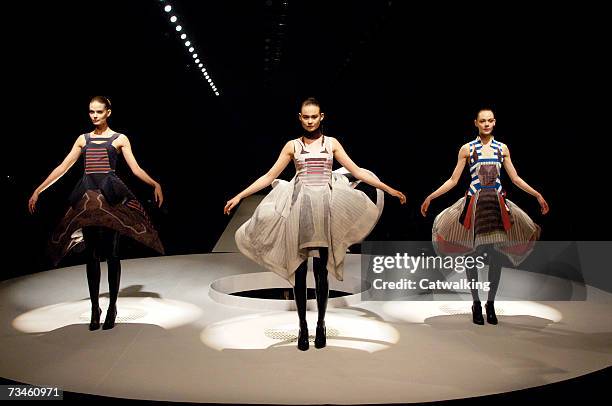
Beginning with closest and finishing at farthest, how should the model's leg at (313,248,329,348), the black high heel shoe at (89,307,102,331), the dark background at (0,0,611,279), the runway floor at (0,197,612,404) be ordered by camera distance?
the runway floor at (0,197,612,404), the model's leg at (313,248,329,348), the black high heel shoe at (89,307,102,331), the dark background at (0,0,611,279)

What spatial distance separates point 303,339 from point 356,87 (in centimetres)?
717

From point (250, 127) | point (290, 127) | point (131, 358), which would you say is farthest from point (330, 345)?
point (250, 127)

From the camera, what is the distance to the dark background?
539 cm

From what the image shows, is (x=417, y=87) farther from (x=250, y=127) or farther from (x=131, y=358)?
(x=250, y=127)

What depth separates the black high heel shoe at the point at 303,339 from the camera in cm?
370

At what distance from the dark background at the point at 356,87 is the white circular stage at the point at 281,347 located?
1598 millimetres

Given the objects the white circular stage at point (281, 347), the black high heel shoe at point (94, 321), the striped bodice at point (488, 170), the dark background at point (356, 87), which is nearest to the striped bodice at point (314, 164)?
the white circular stage at point (281, 347)

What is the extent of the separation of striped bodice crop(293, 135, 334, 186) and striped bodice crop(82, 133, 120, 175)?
1.35 metres

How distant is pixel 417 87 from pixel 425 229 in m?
2.71

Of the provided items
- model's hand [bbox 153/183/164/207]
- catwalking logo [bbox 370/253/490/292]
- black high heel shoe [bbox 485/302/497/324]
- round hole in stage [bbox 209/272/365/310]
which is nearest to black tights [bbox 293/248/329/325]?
round hole in stage [bbox 209/272/365/310]

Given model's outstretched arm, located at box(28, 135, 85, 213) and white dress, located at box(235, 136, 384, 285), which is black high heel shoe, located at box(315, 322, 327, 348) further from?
model's outstretched arm, located at box(28, 135, 85, 213)

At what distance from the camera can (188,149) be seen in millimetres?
15016

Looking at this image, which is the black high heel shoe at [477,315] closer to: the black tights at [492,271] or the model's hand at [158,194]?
the black tights at [492,271]

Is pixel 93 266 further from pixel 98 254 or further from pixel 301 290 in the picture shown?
pixel 301 290
